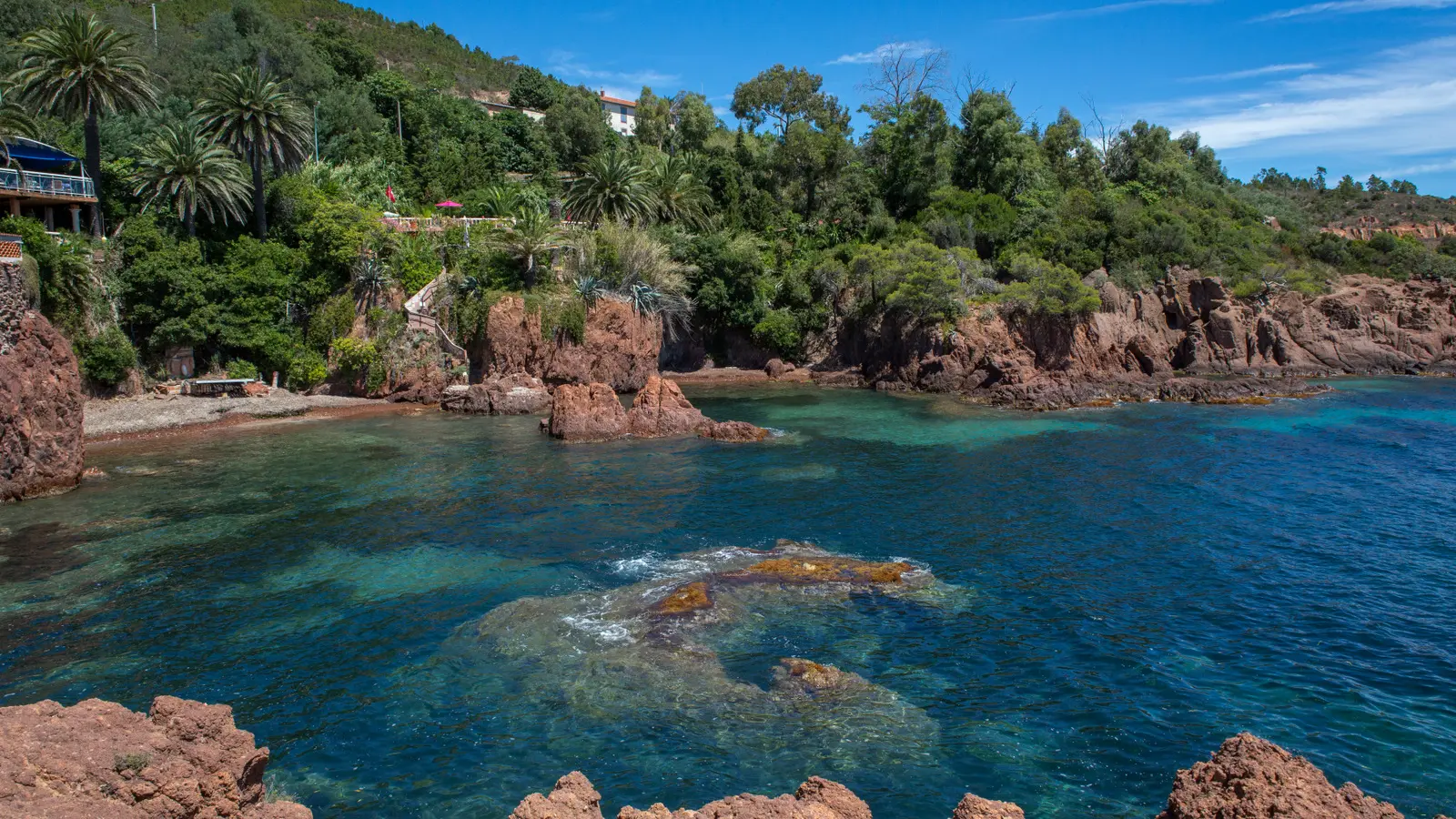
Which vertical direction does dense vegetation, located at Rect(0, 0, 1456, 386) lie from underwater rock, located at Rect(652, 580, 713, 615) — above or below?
above

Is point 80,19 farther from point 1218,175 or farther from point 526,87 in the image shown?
point 1218,175

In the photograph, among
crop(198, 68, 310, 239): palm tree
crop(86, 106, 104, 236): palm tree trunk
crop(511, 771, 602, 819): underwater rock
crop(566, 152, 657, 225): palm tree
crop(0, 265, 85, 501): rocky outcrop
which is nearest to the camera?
crop(511, 771, 602, 819): underwater rock

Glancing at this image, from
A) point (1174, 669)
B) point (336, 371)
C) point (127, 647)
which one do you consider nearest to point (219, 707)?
point (127, 647)

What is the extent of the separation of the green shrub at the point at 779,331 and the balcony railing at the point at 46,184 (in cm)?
3247

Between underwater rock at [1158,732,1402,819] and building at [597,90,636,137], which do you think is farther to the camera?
building at [597,90,636,137]

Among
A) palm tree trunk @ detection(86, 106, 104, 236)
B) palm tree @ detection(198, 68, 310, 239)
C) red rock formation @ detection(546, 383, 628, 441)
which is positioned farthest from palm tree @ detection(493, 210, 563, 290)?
palm tree trunk @ detection(86, 106, 104, 236)

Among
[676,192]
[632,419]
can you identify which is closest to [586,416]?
[632,419]

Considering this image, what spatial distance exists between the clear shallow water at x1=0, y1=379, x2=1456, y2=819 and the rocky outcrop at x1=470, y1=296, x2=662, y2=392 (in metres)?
12.6

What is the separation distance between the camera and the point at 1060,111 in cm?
7481

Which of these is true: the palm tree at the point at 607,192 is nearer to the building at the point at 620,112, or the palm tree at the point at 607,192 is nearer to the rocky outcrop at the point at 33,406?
the rocky outcrop at the point at 33,406

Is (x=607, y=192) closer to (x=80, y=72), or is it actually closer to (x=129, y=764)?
(x=80, y=72)

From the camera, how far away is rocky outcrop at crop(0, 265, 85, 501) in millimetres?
24109

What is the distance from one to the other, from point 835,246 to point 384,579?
4208 cm

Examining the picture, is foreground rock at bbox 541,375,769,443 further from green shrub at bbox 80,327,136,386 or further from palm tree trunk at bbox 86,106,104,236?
palm tree trunk at bbox 86,106,104,236
